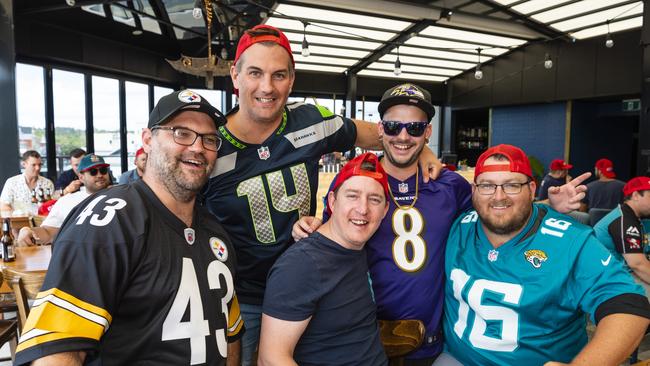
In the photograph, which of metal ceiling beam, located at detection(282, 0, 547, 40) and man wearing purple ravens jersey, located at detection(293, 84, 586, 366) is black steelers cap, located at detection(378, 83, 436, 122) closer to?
man wearing purple ravens jersey, located at detection(293, 84, 586, 366)

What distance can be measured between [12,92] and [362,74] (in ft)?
36.8

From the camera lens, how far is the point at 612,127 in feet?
41.6

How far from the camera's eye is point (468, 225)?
1988mm

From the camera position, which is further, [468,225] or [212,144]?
[468,225]


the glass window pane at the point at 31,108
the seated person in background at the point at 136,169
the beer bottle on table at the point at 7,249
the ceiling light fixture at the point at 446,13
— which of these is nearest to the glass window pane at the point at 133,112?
the glass window pane at the point at 31,108

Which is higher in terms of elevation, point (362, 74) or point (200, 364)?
point (362, 74)

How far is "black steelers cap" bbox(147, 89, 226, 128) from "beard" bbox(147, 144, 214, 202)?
9 cm

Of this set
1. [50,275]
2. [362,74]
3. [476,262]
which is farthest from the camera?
[362,74]

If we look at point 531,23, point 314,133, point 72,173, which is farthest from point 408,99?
point 531,23

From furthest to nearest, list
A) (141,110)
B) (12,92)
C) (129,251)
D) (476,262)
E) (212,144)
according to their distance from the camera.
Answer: (141,110) < (12,92) < (476,262) < (212,144) < (129,251)

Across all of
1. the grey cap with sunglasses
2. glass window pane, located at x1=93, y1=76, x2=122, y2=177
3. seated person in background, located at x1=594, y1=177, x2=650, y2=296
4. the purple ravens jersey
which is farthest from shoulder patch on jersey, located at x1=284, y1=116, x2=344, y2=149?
glass window pane, located at x1=93, y1=76, x2=122, y2=177

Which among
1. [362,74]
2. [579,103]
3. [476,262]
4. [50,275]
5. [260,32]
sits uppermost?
[362,74]

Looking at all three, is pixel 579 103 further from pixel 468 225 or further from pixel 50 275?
pixel 50 275

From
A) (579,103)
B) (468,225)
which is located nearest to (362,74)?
(579,103)
